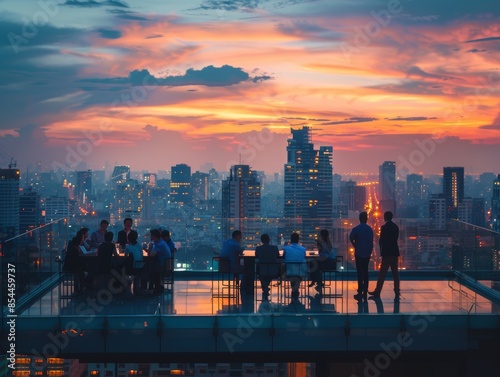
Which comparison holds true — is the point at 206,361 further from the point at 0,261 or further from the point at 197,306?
the point at 0,261

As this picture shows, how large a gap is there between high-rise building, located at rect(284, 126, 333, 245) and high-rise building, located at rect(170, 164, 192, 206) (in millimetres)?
8932

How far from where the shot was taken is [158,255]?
1388 centimetres

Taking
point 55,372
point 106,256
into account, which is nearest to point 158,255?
point 106,256

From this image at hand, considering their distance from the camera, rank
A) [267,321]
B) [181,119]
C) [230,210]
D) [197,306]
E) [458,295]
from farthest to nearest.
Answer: [181,119]
[230,210]
[458,295]
[197,306]
[267,321]

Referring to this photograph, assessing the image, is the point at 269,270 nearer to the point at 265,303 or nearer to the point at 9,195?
the point at 265,303

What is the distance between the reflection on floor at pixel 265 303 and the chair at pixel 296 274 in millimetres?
111

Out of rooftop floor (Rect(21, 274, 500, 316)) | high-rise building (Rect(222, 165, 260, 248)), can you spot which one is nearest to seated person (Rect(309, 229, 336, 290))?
rooftop floor (Rect(21, 274, 500, 316))

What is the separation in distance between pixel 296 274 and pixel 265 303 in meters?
0.83

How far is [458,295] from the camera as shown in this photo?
14.4 meters

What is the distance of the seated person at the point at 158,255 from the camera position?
45.5 ft

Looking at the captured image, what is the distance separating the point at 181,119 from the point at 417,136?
83.2 ft

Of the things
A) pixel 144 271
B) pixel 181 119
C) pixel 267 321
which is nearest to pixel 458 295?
pixel 267 321

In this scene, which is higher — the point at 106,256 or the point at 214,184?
the point at 214,184

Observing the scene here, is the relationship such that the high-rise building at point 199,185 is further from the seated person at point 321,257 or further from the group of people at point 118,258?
the group of people at point 118,258
